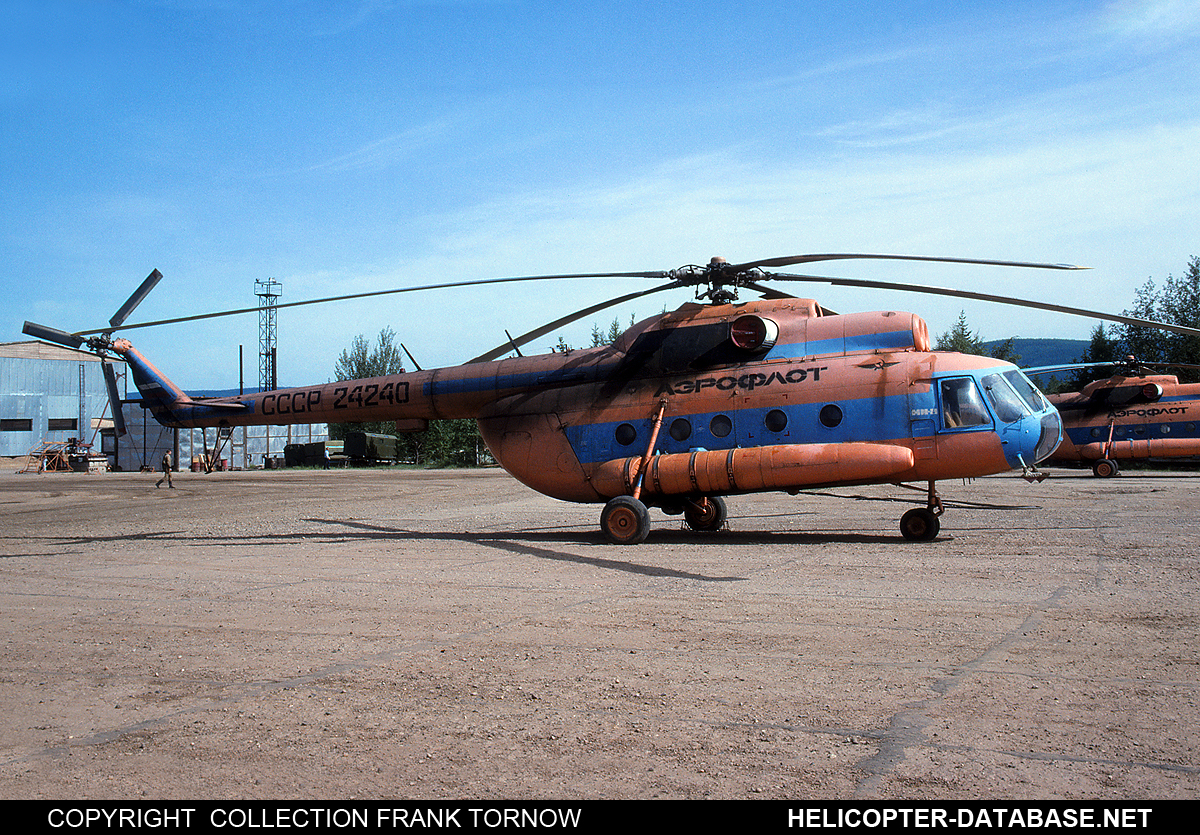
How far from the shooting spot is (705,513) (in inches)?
573

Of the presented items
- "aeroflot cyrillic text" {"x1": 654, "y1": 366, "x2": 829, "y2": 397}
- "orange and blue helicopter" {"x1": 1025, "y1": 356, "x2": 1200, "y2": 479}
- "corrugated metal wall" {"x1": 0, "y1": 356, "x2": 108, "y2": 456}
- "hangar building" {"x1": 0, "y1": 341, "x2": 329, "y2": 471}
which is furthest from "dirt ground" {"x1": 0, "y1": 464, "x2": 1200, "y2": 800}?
"corrugated metal wall" {"x1": 0, "y1": 356, "x2": 108, "y2": 456}

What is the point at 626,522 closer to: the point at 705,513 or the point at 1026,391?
the point at 705,513

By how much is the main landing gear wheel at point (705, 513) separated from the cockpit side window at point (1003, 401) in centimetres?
448

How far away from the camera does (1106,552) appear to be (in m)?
10.8

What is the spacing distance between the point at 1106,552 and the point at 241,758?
34.3 feet

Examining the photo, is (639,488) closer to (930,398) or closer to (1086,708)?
(930,398)

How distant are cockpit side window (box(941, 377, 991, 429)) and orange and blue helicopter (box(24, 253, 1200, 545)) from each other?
20 millimetres

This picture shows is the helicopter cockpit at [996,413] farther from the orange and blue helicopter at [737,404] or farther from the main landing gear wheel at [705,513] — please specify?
the main landing gear wheel at [705,513]

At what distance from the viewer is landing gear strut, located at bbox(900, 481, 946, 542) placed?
42.2 feet

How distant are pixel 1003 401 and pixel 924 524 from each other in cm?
211

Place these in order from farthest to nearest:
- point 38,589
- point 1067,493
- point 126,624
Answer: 1. point 1067,493
2. point 38,589
3. point 126,624

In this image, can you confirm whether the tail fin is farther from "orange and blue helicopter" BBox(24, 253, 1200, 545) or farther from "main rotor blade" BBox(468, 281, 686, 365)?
"main rotor blade" BBox(468, 281, 686, 365)

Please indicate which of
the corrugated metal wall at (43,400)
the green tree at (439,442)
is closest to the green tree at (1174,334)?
the green tree at (439,442)

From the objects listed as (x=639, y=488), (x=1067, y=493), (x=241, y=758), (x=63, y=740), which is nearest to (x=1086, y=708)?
(x=241, y=758)
